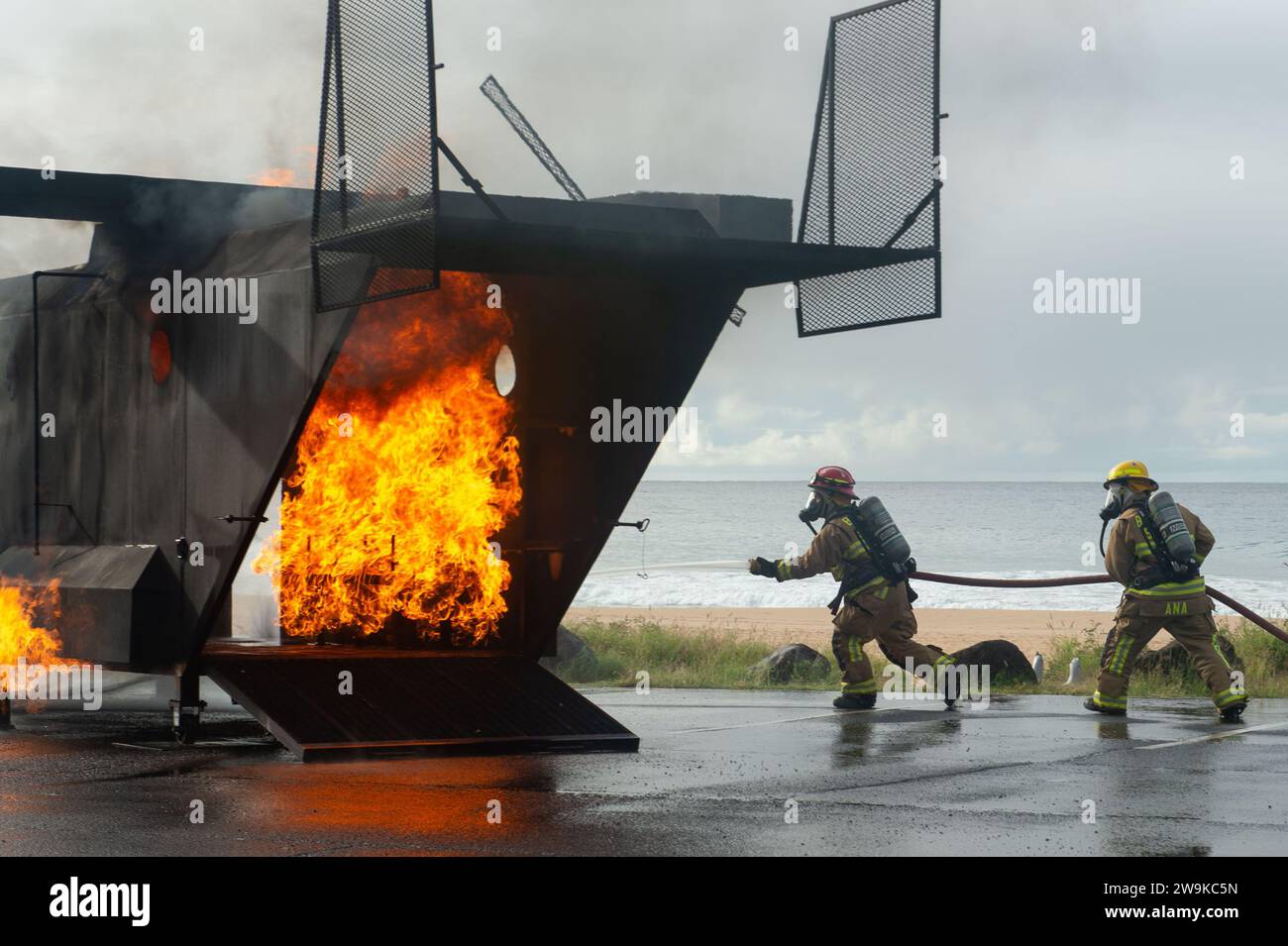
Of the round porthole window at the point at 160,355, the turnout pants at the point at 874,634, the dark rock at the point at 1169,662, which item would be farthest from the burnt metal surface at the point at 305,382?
the dark rock at the point at 1169,662

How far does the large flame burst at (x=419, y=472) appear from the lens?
1340 cm

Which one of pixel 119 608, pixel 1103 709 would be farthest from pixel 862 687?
pixel 119 608

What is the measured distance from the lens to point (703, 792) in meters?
9.97

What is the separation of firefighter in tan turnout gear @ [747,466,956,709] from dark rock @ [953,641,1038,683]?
252 cm

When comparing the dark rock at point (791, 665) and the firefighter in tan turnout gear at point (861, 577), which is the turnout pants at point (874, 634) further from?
the dark rock at point (791, 665)

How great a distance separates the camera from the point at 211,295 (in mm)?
12453

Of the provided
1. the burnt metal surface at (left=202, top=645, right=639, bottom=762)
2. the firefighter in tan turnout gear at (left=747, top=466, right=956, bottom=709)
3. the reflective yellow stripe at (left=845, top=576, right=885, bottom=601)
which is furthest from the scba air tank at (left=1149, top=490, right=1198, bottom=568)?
the burnt metal surface at (left=202, top=645, right=639, bottom=762)

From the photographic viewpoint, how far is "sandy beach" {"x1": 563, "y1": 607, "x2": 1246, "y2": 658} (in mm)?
33094

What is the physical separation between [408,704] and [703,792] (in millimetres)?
3024

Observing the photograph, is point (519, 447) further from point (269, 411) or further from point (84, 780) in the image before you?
point (84, 780)

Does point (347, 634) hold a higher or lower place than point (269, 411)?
lower
